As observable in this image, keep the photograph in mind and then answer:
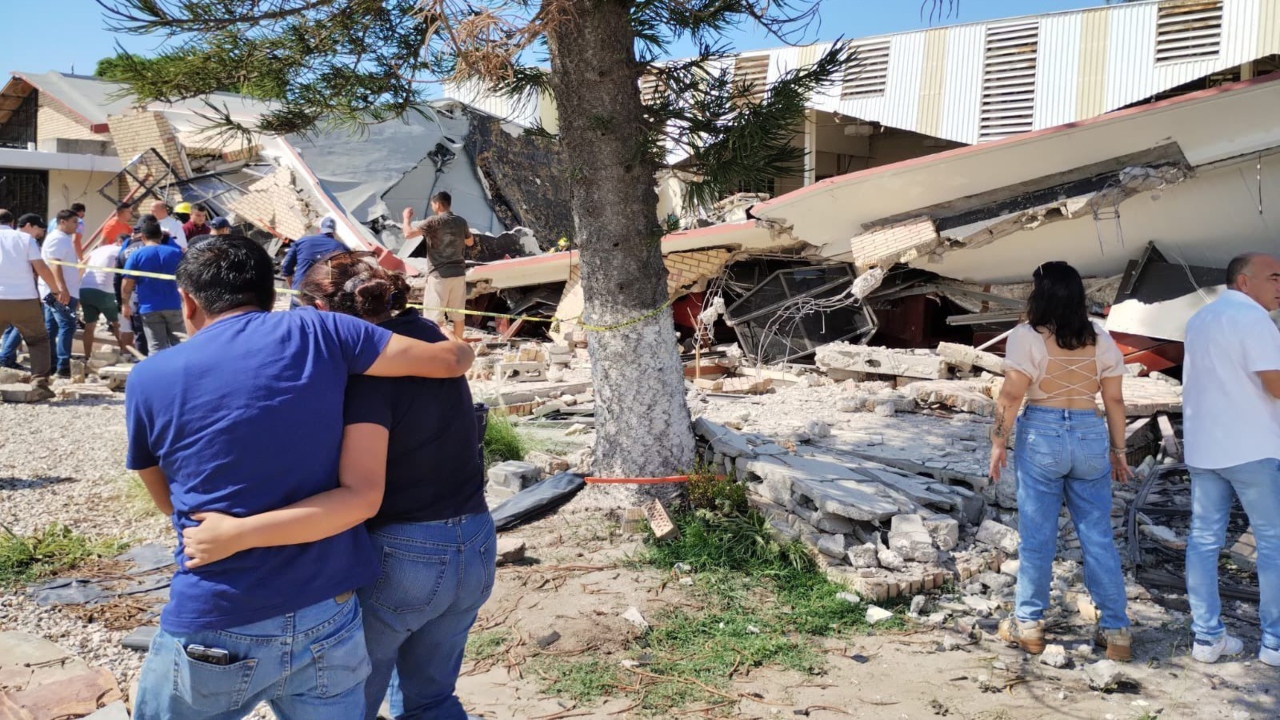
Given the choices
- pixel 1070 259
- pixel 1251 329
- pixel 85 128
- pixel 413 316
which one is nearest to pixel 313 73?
pixel 413 316

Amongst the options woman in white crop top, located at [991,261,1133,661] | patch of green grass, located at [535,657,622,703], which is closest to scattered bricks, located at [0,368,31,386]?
patch of green grass, located at [535,657,622,703]

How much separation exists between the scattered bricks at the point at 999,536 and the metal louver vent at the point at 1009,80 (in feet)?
31.1

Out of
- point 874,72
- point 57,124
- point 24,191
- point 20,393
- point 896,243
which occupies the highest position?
point 57,124

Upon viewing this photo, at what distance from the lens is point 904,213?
955 centimetres

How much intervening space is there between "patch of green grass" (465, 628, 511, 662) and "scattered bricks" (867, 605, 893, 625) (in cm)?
169

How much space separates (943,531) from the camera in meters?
5.14

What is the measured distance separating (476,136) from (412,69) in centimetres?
1298

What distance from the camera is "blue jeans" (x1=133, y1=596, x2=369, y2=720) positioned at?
6.76 feet

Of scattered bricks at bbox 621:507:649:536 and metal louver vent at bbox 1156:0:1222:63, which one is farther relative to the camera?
metal louver vent at bbox 1156:0:1222:63

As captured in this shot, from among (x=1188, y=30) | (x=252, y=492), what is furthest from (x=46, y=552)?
(x=1188, y=30)

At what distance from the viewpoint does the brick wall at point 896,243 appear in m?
9.21

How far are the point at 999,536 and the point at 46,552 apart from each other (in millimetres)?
5059

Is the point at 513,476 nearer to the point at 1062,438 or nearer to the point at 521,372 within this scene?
the point at 1062,438

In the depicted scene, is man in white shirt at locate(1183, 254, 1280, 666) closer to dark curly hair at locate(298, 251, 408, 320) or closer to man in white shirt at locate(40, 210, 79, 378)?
dark curly hair at locate(298, 251, 408, 320)
